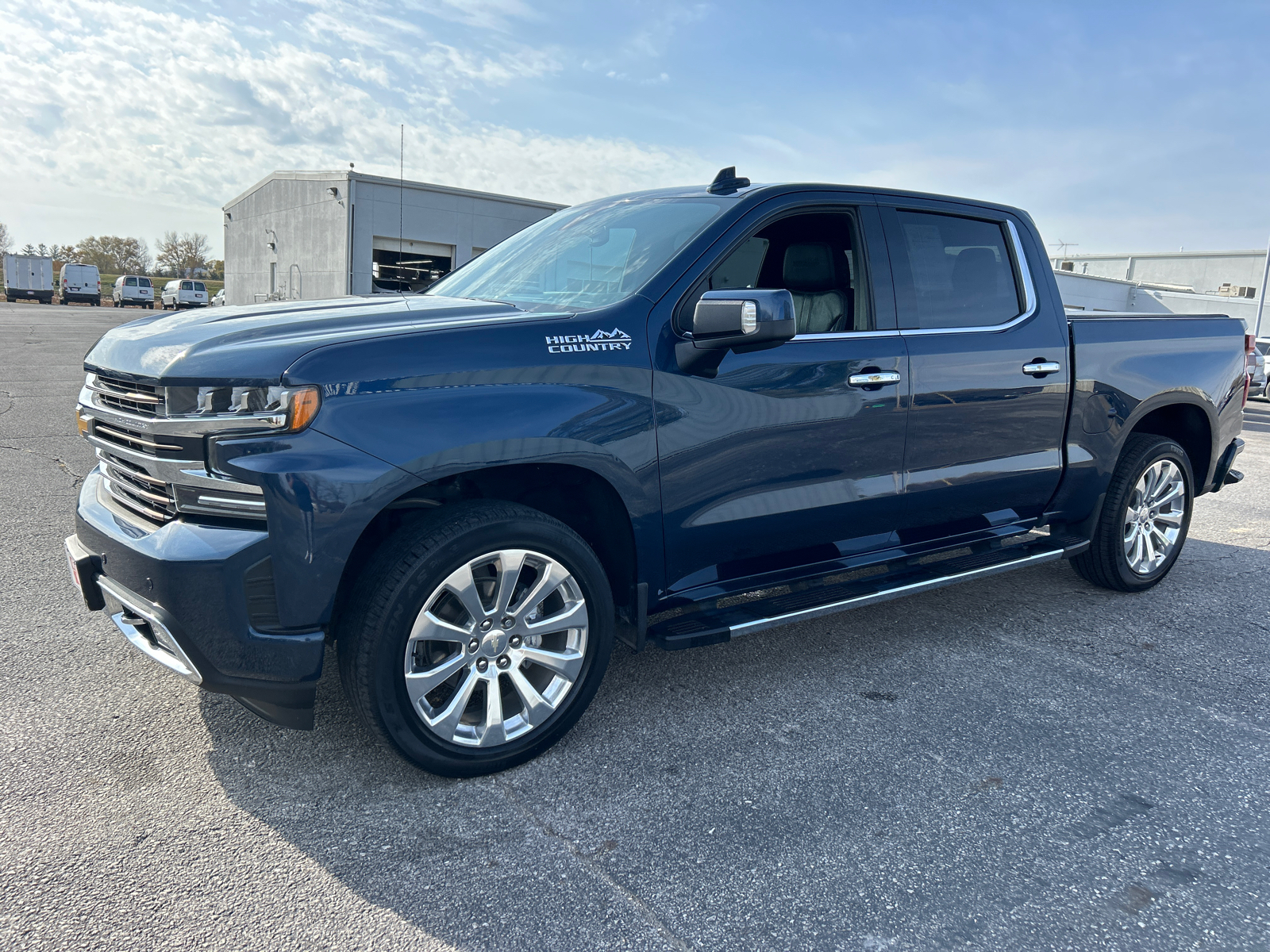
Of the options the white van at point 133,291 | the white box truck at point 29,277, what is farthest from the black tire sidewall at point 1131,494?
the white van at point 133,291

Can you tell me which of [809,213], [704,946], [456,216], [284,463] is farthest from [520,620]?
[456,216]

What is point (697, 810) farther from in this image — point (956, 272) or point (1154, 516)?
point (1154, 516)

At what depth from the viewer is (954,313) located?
389cm

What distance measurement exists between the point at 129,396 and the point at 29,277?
57.4 meters

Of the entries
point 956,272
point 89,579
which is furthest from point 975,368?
point 89,579

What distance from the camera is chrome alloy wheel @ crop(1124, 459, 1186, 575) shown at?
479cm

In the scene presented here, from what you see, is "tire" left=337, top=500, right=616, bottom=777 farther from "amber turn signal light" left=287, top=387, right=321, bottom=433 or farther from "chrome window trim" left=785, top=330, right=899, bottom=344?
"chrome window trim" left=785, top=330, right=899, bottom=344

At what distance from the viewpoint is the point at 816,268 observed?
3693 mm

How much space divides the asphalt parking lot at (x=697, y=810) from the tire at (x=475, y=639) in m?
0.17

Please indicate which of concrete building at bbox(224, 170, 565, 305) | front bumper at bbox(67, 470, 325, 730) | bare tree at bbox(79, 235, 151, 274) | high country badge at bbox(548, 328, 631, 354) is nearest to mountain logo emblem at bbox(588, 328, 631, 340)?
high country badge at bbox(548, 328, 631, 354)

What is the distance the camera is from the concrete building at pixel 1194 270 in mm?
50094

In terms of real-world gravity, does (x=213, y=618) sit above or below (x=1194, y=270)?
below

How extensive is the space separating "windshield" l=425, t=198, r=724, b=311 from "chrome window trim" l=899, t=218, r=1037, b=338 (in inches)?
45.7

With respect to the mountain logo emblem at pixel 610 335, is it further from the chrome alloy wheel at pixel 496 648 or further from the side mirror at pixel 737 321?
the chrome alloy wheel at pixel 496 648
